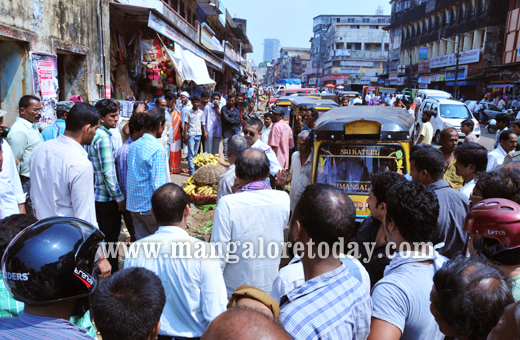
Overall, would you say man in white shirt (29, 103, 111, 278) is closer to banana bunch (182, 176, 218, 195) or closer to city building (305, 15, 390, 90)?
banana bunch (182, 176, 218, 195)

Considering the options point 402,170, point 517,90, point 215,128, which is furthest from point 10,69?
point 517,90

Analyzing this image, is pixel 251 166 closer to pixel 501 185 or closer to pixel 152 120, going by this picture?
pixel 152 120

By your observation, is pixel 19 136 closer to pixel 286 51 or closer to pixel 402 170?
pixel 402 170

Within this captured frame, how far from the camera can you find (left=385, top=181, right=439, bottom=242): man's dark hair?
2094 mm

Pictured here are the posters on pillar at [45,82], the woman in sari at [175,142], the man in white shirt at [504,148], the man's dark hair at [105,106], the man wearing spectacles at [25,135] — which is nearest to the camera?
the man's dark hair at [105,106]

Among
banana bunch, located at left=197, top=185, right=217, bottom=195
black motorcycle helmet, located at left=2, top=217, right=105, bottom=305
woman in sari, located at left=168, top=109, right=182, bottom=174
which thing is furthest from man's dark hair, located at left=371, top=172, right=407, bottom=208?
woman in sari, located at left=168, top=109, right=182, bottom=174

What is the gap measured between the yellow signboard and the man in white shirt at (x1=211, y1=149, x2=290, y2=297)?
217cm

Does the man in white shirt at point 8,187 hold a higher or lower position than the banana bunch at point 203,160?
higher

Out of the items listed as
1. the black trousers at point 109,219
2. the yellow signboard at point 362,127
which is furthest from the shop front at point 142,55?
the yellow signboard at point 362,127

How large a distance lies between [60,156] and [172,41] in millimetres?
8579

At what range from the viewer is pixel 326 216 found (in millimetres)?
1790

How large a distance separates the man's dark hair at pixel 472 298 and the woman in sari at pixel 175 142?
24.8ft

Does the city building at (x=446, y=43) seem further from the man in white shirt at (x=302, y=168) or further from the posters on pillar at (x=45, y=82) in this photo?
the posters on pillar at (x=45, y=82)

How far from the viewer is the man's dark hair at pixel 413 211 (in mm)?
2094
